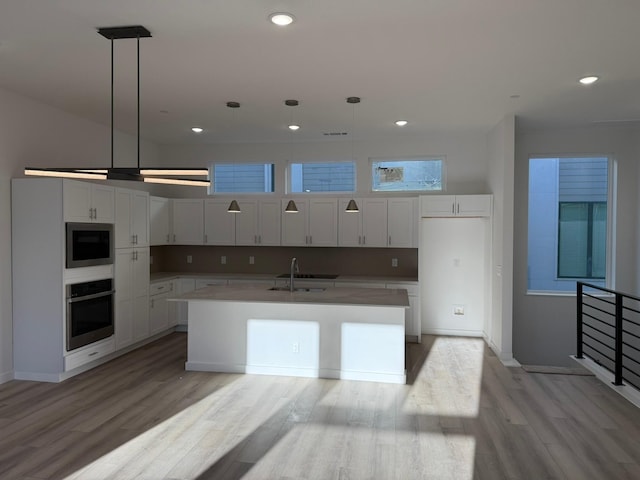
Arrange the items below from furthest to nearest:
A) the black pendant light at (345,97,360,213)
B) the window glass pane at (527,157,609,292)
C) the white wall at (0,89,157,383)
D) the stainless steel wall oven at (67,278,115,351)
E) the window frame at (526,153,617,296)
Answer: the window glass pane at (527,157,609,292)
the window frame at (526,153,617,296)
the black pendant light at (345,97,360,213)
the stainless steel wall oven at (67,278,115,351)
the white wall at (0,89,157,383)

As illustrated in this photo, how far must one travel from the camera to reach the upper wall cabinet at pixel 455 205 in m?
6.15

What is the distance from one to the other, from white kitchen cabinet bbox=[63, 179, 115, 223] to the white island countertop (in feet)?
4.08

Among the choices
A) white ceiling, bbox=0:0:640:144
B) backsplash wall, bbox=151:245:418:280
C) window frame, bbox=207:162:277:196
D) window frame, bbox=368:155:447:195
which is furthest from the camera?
window frame, bbox=207:162:277:196

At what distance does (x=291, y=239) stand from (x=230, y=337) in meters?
2.22

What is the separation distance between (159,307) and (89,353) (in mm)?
1470

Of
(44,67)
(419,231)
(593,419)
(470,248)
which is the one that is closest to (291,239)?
(419,231)

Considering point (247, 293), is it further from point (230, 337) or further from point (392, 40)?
point (392, 40)

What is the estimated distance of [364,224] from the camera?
659 centimetres

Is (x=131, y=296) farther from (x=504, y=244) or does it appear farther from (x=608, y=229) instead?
(x=608, y=229)

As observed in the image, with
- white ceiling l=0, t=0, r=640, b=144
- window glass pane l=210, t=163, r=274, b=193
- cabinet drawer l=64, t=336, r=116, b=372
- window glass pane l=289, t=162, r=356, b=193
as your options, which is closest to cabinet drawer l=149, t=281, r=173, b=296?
cabinet drawer l=64, t=336, r=116, b=372

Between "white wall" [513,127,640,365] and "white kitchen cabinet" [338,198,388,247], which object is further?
"white kitchen cabinet" [338,198,388,247]

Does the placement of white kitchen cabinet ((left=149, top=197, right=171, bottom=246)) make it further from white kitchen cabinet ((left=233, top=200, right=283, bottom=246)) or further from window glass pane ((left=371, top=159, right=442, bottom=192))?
window glass pane ((left=371, top=159, right=442, bottom=192))

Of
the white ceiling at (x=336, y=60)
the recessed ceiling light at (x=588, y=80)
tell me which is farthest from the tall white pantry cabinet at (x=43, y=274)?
the recessed ceiling light at (x=588, y=80)

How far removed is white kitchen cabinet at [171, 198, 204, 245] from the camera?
7000mm
